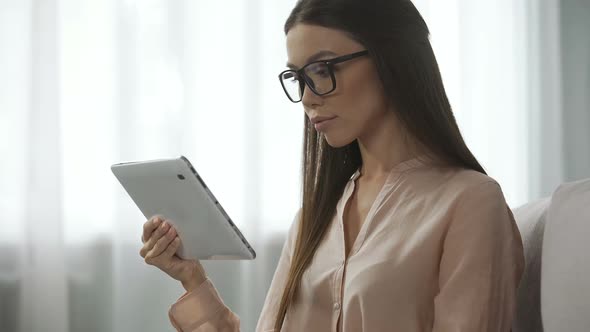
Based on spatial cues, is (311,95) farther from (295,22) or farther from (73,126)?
(73,126)

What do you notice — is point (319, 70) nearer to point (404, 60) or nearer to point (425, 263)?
point (404, 60)

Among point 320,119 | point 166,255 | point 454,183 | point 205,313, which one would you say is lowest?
point 205,313

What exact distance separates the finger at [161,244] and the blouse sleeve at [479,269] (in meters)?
0.48

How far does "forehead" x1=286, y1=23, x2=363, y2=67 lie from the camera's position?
1.26 metres

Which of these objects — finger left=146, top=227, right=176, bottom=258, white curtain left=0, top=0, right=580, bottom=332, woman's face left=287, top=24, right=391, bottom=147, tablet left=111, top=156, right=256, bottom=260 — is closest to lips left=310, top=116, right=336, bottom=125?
woman's face left=287, top=24, right=391, bottom=147

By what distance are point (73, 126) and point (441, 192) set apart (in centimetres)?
186

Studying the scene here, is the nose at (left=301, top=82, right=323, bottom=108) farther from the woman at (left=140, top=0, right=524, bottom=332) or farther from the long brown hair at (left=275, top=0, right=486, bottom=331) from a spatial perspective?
the long brown hair at (left=275, top=0, right=486, bottom=331)

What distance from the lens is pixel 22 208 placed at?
2729 mm

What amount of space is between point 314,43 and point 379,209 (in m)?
0.29

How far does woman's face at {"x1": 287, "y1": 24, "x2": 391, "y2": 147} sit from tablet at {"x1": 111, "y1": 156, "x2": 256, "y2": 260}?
0.22 m

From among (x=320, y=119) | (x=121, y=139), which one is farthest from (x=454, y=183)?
(x=121, y=139)

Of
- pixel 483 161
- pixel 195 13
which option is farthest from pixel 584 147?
pixel 195 13

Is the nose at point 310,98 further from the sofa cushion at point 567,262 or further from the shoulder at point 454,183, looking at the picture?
the sofa cushion at point 567,262

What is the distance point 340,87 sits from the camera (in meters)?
1.26
